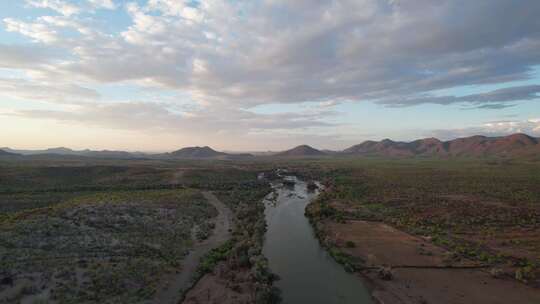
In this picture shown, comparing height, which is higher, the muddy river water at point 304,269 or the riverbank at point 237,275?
the riverbank at point 237,275

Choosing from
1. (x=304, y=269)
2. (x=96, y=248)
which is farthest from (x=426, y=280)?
(x=96, y=248)

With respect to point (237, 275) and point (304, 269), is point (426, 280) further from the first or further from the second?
point (237, 275)

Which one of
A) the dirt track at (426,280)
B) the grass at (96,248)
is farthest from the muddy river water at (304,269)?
the grass at (96,248)

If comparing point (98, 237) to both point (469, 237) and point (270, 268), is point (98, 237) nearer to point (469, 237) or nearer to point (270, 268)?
point (270, 268)

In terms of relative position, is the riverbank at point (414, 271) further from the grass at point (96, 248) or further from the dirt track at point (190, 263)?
the grass at point (96, 248)

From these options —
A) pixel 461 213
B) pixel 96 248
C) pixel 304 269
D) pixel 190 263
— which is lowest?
pixel 304 269
